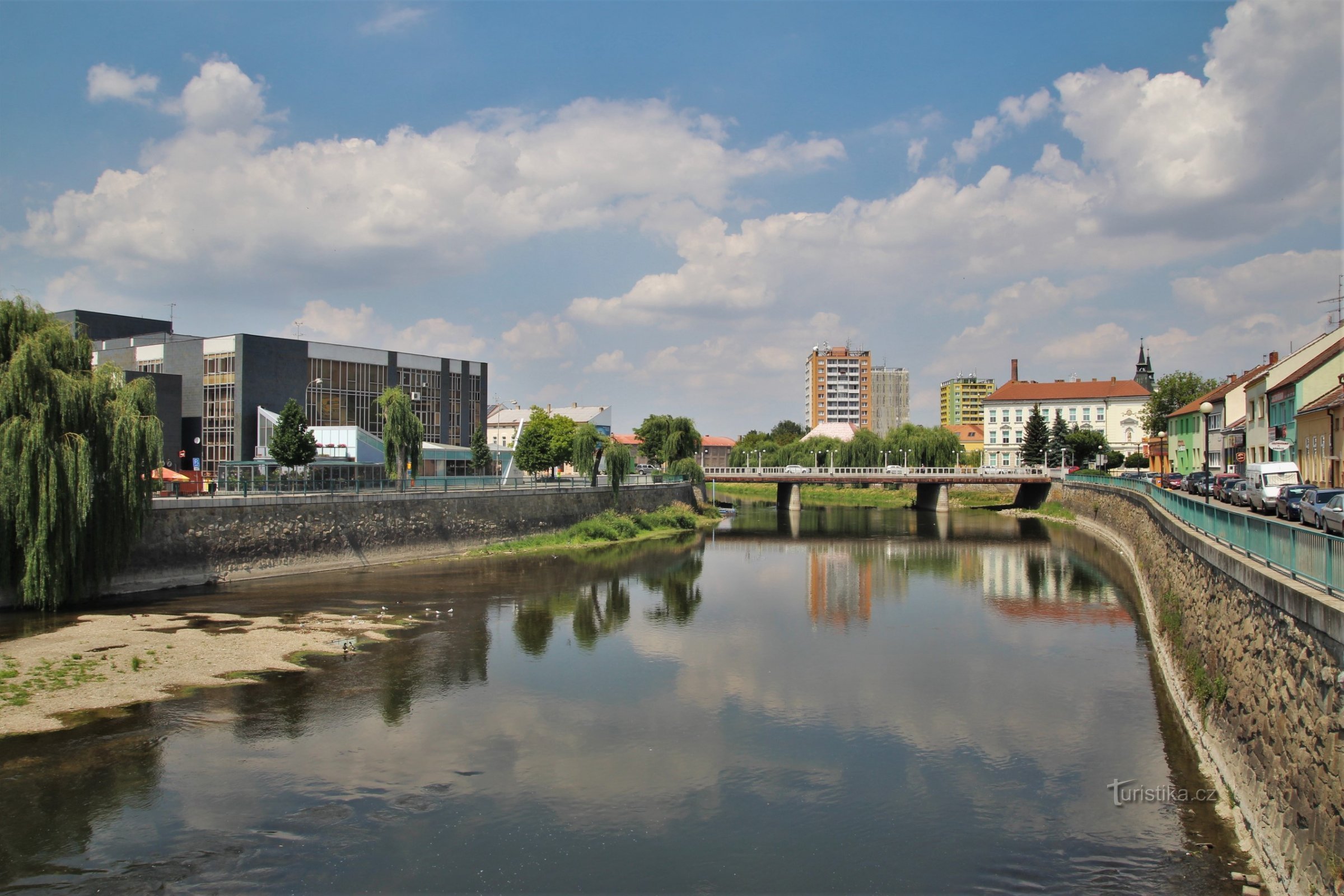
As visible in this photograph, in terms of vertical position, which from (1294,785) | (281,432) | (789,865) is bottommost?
(789,865)

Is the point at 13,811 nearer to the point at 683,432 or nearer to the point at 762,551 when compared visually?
the point at 762,551

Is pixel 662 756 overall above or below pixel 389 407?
below

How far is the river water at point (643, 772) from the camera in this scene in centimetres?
1272

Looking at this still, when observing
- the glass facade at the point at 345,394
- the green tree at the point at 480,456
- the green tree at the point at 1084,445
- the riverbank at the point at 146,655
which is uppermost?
the glass facade at the point at 345,394

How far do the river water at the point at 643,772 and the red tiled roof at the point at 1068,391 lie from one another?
4024 inches

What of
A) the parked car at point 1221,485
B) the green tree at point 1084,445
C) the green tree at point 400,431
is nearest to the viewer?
the parked car at point 1221,485

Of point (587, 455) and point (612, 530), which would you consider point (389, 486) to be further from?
point (587, 455)

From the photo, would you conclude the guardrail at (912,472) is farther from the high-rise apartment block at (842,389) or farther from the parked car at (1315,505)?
the high-rise apartment block at (842,389)

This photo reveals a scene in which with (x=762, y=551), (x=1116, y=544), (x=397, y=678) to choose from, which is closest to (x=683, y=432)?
(x=762, y=551)

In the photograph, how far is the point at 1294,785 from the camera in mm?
11469

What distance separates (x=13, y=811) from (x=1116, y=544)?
5246 centimetres

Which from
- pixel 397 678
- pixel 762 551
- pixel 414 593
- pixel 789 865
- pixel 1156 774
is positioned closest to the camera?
pixel 789 865

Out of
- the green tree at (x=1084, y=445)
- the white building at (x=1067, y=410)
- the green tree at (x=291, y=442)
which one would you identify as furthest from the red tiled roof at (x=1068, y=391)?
the green tree at (x=291, y=442)

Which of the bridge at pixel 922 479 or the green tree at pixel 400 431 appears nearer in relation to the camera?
the green tree at pixel 400 431
